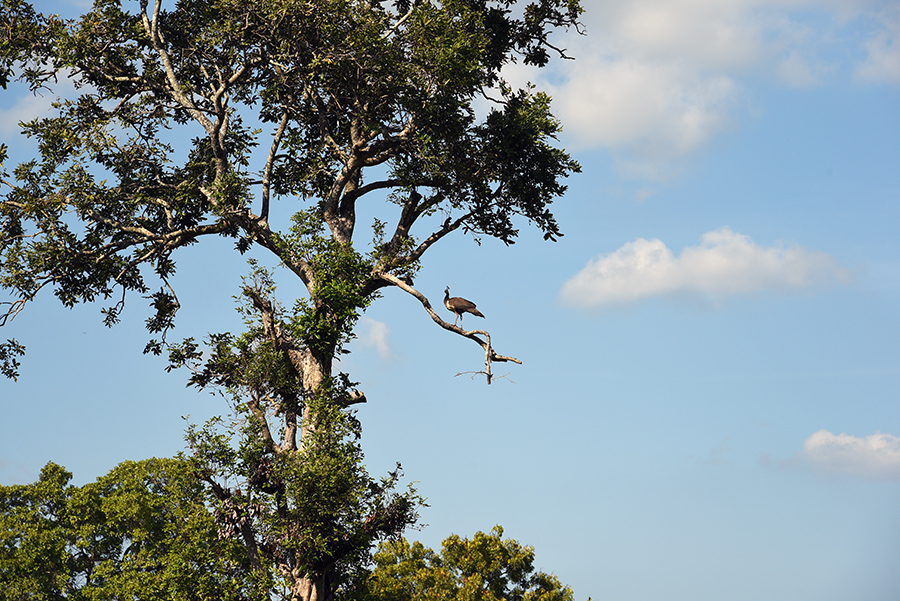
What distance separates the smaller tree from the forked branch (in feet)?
77.5

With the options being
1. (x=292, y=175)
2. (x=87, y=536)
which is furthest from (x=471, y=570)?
(x=292, y=175)

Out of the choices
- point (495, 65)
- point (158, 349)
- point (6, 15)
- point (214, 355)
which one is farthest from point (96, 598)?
point (495, 65)

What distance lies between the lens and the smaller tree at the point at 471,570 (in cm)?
3847

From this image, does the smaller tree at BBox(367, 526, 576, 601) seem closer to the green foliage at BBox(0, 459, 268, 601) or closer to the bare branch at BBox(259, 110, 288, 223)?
the green foliage at BBox(0, 459, 268, 601)

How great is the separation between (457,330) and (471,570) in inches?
1016

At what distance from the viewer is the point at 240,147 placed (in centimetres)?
1994

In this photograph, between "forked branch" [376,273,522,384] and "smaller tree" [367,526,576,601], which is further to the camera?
A: "smaller tree" [367,526,576,601]

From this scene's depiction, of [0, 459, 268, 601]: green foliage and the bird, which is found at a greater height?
[0, 459, 268, 601]: green foliage

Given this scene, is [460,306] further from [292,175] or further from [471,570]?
[471,570]

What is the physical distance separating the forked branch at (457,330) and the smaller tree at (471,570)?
23628 millimetres

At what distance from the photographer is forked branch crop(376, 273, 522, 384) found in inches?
647

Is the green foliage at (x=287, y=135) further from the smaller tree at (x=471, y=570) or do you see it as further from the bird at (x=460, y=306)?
the smaller tree at (x=471, y=570)

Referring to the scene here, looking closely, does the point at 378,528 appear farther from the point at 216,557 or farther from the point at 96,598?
the point at 96,598

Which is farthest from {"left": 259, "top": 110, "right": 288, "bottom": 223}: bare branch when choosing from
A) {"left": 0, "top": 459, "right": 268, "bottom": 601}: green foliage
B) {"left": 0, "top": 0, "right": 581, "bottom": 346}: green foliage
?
{"left": 0, "top": 459, "right": 268, "bottom": 601}: green foliage
